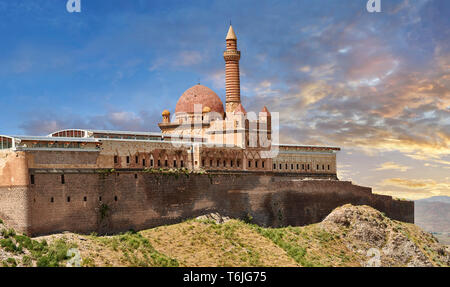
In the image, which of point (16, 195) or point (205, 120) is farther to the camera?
point (205, 120)

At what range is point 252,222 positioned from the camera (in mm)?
53812

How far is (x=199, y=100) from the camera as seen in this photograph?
6244 centimetres

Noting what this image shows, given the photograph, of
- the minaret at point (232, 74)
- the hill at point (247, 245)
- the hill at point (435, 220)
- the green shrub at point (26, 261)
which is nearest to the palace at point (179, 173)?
the minaret at point (232, 74)

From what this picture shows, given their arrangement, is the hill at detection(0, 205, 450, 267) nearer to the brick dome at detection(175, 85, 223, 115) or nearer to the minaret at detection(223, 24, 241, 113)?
the minaret at detection(223, 24, 241, 113)

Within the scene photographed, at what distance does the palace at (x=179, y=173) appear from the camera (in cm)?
4147

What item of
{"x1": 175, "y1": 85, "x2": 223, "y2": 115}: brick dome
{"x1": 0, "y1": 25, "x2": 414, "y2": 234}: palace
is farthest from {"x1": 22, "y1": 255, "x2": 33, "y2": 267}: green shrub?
{"x1": 175, "y1": 85, "x2": 223, "y2": 115}: brick dome

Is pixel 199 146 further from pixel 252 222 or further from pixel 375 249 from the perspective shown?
pixel 375 249

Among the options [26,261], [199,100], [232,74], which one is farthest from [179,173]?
[26,261]

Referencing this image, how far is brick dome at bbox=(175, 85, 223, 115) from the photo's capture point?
62184 mm

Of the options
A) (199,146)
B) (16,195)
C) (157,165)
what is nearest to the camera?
(16,195)

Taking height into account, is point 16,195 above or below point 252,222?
above

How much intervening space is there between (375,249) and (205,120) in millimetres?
20244
